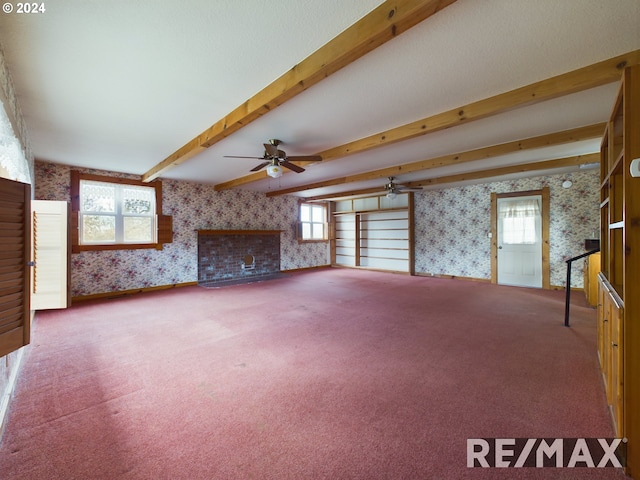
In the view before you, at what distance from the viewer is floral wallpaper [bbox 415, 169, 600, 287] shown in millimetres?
5195

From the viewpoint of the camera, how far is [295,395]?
189cm

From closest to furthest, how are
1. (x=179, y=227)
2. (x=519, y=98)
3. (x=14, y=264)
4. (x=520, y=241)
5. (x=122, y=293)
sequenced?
1. (x=14, y=264)
2. (x=519, y=98)
3. (x=122, y=293)
4. (x=520, y=241)
5. (x=179, y=227)

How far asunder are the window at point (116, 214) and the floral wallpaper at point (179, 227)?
14 cm

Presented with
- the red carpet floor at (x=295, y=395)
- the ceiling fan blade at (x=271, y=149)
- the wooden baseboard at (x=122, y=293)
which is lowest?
the red carpet floor at (x=295, y=395)

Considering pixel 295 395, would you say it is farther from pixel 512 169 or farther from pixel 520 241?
pixel 520 241

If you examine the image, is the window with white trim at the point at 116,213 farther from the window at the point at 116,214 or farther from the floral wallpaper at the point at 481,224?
the floral wallpaper at the point at 481,224

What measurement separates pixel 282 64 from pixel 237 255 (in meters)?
5.58

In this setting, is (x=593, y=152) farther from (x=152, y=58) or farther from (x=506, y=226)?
(x=152, y=58)

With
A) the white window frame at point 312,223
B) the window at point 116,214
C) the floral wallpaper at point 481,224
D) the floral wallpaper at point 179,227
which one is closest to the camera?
the floral wallpaper at point 179,227

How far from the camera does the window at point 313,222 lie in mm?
8773

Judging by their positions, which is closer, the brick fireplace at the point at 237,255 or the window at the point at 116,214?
the window at the point at 116,214

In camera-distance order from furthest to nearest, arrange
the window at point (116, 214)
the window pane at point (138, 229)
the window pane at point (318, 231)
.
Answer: the window pane at point (318, 231) → the window pane at point (138, 229) → the window at point (116, 214)

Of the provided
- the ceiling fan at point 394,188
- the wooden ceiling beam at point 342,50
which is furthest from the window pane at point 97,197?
the ceiling fan at point 394,188

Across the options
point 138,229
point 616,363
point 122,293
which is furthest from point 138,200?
point 616,363
